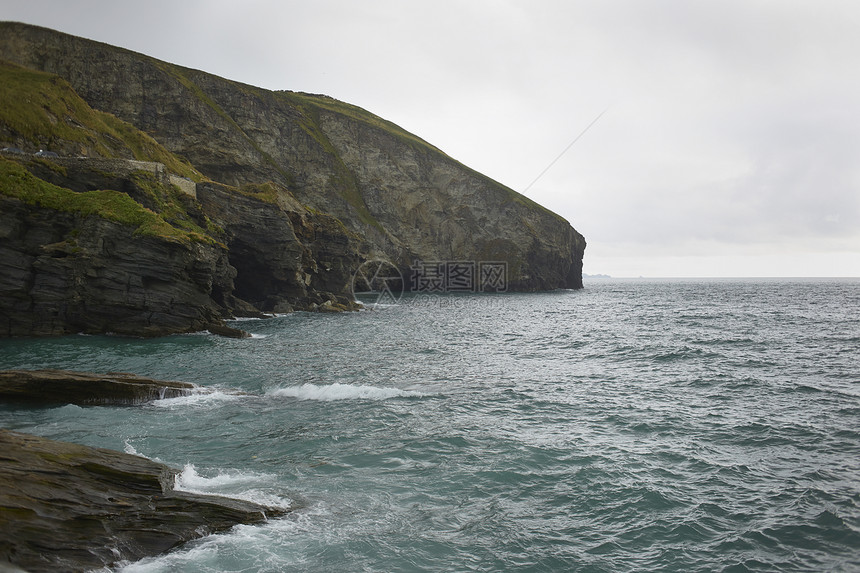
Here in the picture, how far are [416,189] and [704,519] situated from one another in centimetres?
12586

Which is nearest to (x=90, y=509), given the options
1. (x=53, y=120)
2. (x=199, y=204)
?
(x=199, y=204)

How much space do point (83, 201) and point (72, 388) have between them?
1015 inches

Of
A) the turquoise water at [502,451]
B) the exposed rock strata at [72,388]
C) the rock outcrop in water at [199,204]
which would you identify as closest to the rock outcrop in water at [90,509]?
the turquoise water at [502,451]

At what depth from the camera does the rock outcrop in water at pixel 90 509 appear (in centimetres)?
776

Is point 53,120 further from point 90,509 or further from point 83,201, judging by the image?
point 90,509

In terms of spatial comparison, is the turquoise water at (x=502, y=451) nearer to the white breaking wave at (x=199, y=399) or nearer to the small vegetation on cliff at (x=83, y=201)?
the white breaking wave at (x=199, y=399)

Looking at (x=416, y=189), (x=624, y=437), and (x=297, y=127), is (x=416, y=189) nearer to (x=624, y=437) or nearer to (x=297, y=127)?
(x=297, y=127)

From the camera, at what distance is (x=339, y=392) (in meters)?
23.1

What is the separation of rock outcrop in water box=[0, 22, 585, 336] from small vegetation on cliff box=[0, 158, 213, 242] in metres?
0.12

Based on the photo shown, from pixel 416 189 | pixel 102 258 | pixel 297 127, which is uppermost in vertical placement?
pixel 297 127

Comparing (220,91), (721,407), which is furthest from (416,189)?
(721,407)

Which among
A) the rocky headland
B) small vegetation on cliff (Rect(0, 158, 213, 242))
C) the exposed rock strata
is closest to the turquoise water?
the rocky headland

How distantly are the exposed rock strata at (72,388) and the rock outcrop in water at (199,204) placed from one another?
19.2 meters

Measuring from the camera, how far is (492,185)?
140375mm
